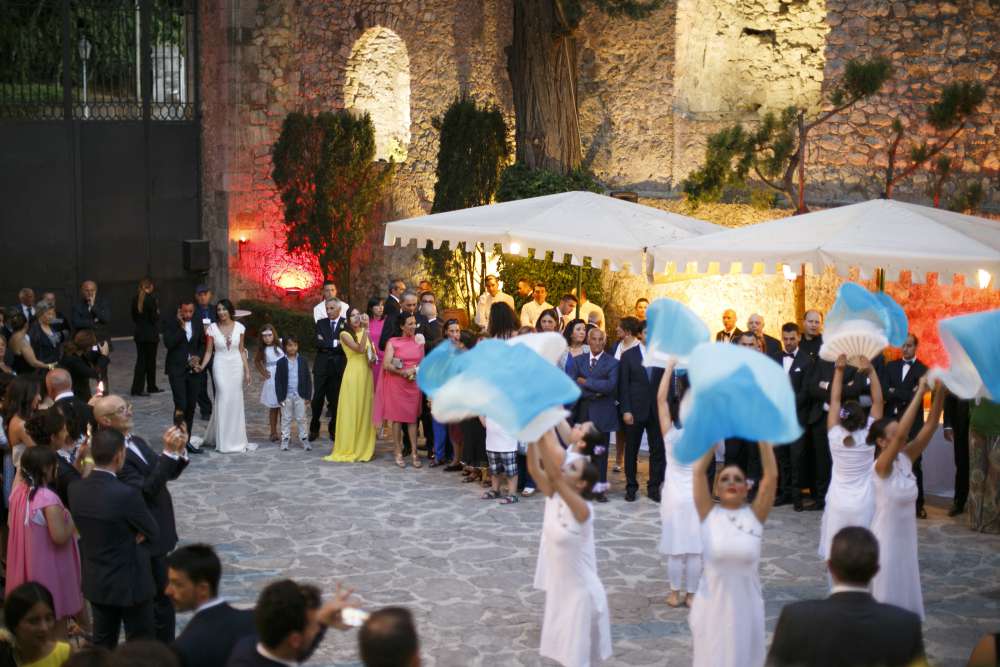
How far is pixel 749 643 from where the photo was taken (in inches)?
235

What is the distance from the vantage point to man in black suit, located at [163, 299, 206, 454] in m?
13.0

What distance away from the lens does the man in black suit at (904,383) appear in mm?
10344

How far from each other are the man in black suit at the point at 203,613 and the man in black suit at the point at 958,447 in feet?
23.9

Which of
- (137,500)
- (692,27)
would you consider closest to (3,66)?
(692,27)

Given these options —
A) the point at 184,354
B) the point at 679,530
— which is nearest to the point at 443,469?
the point at 184,354

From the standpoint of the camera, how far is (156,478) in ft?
22.0

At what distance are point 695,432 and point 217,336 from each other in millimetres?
8311

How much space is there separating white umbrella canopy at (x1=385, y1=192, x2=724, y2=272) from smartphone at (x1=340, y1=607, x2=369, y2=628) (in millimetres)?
7712

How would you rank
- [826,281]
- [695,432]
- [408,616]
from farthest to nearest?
[826,281]
[695,432]
[408,616]

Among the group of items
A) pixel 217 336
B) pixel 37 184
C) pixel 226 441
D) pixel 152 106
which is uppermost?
pixel 152 106

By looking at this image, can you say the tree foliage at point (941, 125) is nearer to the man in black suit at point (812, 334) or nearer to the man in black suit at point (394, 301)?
the man in black suit at point (812, 334)

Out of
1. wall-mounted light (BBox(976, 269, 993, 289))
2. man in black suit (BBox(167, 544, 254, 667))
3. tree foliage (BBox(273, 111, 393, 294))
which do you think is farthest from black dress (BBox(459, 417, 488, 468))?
tree foliage (BBox(273, 111, 393, 294))

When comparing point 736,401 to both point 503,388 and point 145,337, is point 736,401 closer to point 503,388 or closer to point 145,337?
point 503,388

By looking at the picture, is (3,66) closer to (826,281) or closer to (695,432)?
(826,281)
